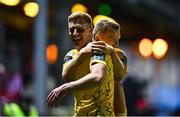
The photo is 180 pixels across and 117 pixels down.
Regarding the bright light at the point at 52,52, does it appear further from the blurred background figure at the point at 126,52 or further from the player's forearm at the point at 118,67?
the player's forearm at the point at 118,67

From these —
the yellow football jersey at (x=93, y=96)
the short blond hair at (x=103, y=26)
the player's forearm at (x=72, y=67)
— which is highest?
the short blond hair at (x=103, y=26)

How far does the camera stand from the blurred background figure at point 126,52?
1157 cm

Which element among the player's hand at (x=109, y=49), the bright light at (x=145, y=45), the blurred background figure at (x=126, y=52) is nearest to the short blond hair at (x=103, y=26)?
the player's hand at (x=109, y=49)

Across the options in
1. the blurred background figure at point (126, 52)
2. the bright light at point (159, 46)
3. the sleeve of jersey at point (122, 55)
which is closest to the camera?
the sleeve of jersey at point (122, 55)

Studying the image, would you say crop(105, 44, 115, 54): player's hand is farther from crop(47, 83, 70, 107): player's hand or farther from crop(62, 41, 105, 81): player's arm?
crop(47, 83, 70, 107): player's hand

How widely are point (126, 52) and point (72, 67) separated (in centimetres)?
1006

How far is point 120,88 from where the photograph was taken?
411cm

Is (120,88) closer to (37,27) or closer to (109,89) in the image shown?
(109,89)

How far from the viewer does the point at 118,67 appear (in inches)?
156

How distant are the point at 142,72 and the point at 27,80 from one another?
4.92m

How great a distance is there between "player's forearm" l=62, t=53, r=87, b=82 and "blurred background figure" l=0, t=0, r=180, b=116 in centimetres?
334

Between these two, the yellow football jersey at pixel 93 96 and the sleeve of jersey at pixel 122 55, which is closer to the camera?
the yellow football jersey at pixel 93 96

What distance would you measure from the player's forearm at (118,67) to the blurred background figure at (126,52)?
323 centimetres

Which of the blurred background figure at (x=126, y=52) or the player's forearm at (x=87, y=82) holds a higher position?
the player's forearm at (x=87, y=82)
